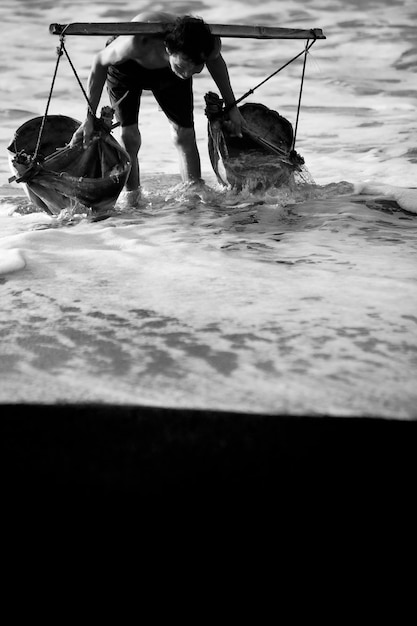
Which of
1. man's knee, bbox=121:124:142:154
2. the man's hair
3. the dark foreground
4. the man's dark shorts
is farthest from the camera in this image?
man's knee, bbox=121:124:142:154

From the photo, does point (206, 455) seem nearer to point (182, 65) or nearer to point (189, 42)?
point (189, 42)

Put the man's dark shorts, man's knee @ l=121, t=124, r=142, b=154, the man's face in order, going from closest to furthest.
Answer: the man's face
the man's dark shorts
man's knee @ l=121, t=124, r=142, b=154

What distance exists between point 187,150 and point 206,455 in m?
4.11

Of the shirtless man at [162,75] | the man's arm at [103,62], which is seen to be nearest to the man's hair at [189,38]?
the shirtless man at [162,75]

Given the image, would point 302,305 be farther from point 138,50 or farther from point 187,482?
point 138,50

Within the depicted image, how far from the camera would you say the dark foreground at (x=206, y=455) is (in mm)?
1349

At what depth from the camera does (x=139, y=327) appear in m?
1.99

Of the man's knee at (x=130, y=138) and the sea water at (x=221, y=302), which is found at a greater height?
the man's knee at (x=130, y=138)

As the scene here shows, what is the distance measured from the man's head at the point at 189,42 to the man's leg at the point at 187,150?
2.94ft

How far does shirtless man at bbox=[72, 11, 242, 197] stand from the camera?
398 centimetres

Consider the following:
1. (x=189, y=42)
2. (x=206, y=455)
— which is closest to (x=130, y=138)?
(x=189, y=42)

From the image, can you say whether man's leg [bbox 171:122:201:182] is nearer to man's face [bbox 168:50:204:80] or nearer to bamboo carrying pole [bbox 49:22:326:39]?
man's face [bbox 168:50:204:80]

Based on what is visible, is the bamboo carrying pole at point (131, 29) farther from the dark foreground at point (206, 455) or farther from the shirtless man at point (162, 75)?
the dark foreground at point (206, 455)

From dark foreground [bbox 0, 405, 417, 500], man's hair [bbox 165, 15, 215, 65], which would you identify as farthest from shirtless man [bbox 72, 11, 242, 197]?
dark foreground [bbox 0, 405, 417, 500]
